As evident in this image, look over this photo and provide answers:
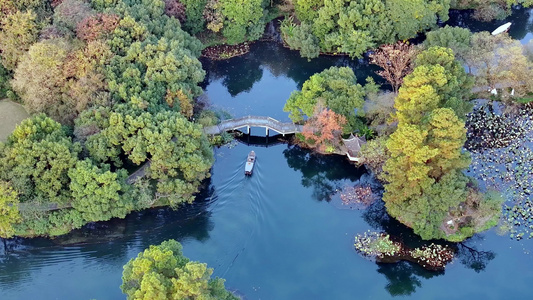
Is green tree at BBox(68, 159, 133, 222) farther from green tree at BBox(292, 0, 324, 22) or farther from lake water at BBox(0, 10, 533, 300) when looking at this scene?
green tree at BBox(292, 0, 324, 22)

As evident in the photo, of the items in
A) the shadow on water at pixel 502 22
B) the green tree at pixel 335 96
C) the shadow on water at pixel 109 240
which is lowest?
the shadow on water at pixel 109 240

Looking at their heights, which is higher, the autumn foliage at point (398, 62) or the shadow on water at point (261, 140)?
the autumn foliage at point (398, 62)

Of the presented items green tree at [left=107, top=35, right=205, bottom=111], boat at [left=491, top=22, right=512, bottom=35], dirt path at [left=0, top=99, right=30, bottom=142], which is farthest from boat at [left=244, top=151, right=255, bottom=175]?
boat at [left=491, top=22, right=512, bottom=35]

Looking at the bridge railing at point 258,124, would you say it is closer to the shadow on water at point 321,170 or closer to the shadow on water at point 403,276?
the shadow on water at point 321,170

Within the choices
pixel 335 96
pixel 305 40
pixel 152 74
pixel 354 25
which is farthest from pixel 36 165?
pixel 354 25

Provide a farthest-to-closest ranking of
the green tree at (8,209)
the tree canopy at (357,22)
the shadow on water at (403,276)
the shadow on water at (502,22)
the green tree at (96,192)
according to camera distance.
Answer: the shadow on water at (502,22) → the tree canopy at (357,22) → the green tree at (96,192) → the shadow on water at (403,276) → the green tree at (8,209)

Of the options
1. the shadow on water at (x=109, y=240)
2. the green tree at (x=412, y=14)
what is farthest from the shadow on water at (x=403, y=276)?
the green tree at (x=412, y=14)

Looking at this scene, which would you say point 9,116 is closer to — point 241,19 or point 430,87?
point 241,19
